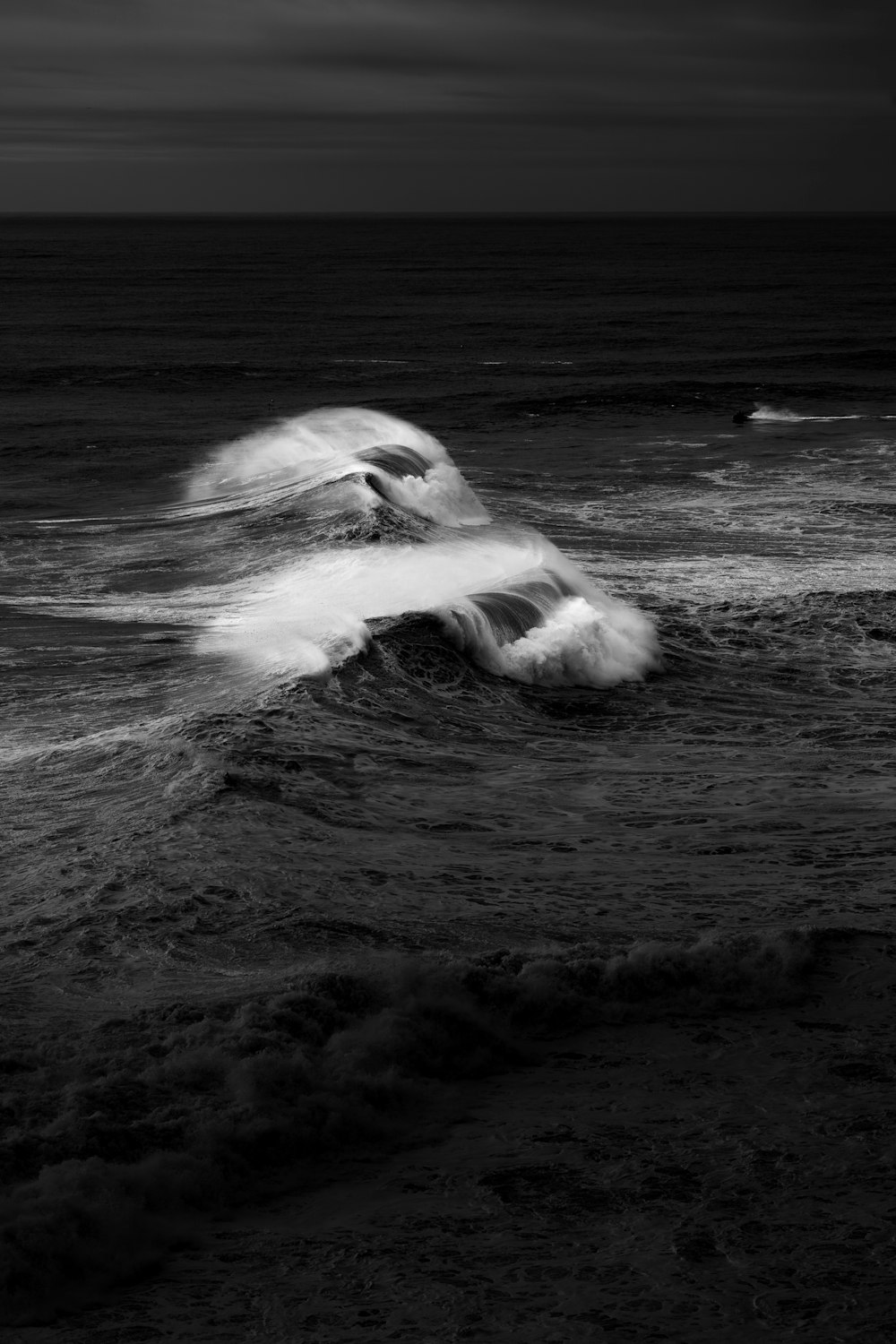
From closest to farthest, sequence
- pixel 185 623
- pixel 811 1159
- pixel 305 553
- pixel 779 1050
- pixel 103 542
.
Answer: pixel 811 1159 → pixel 779 1050 → pixel 185 623 → pixel 305 553 → pixel 103 542

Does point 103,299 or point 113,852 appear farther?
point 103,299

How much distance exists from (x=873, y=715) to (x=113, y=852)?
6728 millimetres

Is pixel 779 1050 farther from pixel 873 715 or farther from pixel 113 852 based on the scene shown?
pixel 873 715

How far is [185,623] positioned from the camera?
601 inches

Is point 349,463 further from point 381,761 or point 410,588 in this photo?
point 381,761

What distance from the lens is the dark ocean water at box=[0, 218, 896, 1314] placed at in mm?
6137

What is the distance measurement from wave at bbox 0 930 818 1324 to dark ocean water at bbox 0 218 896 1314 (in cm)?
2

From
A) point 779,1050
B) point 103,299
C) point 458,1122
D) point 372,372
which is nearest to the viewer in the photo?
point 458,1122

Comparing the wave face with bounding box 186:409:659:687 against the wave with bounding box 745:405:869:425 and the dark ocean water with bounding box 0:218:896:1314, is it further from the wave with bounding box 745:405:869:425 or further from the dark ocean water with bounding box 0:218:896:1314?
the wave with bounding box 745:405:869:425

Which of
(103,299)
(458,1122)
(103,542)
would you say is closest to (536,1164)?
(458,1122)

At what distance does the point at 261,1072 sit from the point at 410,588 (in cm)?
1116

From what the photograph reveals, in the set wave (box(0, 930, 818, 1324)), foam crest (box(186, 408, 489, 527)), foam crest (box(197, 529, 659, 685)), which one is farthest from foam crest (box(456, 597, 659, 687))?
foam crest (box(186, 408, 489, 527))

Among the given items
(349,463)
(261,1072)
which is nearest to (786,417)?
(349,463)

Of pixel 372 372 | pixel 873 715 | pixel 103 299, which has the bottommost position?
pixel 873 715
